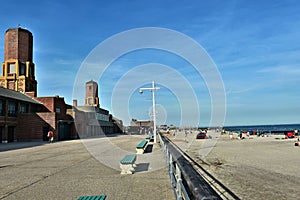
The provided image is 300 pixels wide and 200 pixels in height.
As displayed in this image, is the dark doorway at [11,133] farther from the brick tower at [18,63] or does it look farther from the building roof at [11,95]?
the brick tower at [18,63]

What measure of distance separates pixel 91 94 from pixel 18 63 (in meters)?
36.6

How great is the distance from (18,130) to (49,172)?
33840 mm

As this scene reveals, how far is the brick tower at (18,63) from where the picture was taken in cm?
5675

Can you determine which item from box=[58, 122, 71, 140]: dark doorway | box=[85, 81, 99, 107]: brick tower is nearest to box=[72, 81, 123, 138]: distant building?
box=[85, 81, 99, 107]: brick tower

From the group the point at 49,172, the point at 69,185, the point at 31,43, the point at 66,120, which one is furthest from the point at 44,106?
the point at 69,185

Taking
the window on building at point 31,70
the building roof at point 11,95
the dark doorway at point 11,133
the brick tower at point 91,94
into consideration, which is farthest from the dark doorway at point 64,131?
the brick tower at point 91,94

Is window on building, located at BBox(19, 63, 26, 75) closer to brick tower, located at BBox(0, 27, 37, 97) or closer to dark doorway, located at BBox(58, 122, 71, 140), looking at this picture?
brick tower, located at BBox(0, 27, 37, 97)

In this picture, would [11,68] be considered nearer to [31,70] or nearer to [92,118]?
[31,70]

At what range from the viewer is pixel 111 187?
7.84 m

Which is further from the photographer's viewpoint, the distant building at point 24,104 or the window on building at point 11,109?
the distant building at point 24,104

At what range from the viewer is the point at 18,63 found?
58531 millimetres

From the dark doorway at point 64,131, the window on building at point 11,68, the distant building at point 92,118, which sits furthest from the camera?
the window on building at point 11,68

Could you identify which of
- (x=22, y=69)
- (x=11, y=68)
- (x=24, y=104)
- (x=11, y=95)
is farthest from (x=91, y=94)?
(x=11, y=95)

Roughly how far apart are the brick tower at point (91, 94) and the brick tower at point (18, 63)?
31738mm
